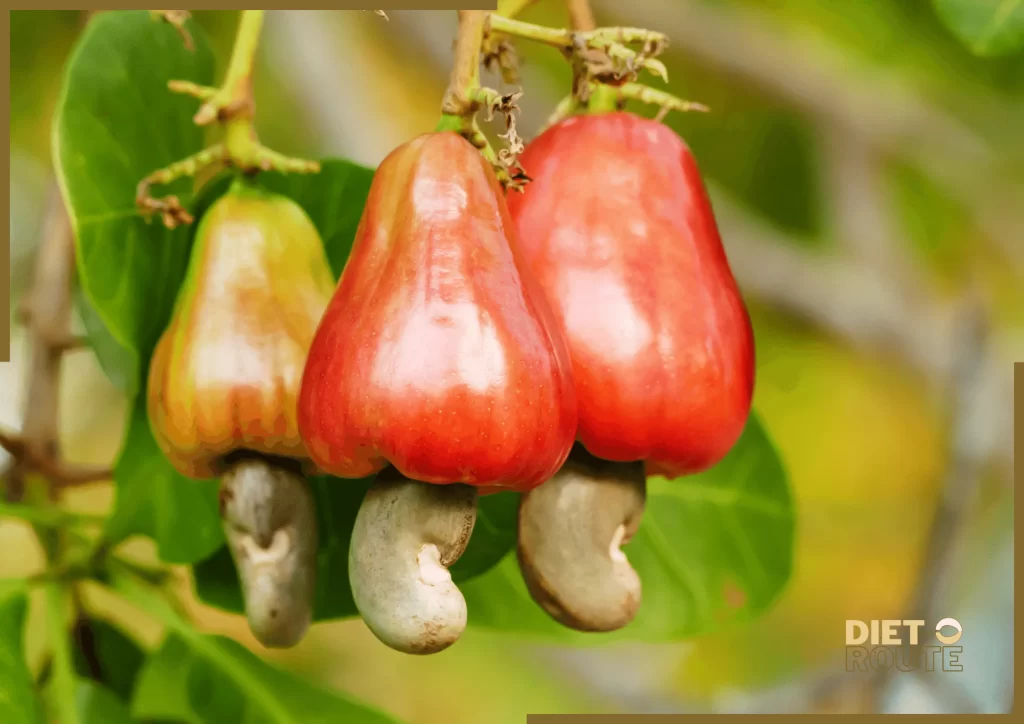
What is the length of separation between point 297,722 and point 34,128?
2.54 feet

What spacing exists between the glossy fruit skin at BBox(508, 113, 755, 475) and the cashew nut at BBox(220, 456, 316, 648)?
0.17m

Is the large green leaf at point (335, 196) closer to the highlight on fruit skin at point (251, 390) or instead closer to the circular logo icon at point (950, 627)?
the highlight on fruit skin at point (251, 390)

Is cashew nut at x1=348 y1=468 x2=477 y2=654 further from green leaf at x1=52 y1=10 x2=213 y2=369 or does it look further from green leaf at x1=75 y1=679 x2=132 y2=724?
green leaf at x1=75 y1=679 x2=132 y2=724

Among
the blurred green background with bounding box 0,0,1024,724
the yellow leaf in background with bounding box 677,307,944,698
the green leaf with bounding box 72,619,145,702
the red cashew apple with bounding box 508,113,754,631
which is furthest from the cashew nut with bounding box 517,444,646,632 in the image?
the yellow leaf in background with bounding box 677,307,944,698

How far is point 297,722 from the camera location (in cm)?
76

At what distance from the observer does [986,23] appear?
676 mm

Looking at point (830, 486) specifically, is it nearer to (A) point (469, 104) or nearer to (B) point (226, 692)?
(B) point (226, 692)

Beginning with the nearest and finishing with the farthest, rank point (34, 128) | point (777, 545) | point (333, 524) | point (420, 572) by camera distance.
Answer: point (420, 572) < point (333, 524) < point (777, 545) < point (34, 128)

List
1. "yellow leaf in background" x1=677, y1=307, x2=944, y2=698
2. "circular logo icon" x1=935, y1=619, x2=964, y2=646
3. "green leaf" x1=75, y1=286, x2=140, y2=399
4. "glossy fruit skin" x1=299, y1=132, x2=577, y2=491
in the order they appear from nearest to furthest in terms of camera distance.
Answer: "glossy fruit skin" x1=299, y1=132, x2=577, y2=491, "green leaf" x1=75, y1=286, x2=140, y2=399, "circular logo icon" x1=935, y1=619, x2=964, y2=646, "yellow leaf in background" x1=677, y1=307, x2=944, y2=698

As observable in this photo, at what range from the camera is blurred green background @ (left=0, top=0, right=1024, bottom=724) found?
49.2 inches

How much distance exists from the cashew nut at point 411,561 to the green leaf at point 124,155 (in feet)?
0.89

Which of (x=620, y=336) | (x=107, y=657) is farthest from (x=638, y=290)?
(x=107, y=657)

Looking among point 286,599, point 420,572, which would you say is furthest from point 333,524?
point 420,572

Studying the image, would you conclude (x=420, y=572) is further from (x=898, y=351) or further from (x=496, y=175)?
(x=898, y=351)
